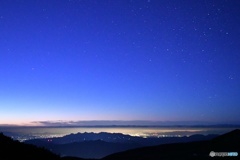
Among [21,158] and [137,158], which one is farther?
[137,158]

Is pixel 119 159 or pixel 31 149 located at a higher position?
pixel 31 149

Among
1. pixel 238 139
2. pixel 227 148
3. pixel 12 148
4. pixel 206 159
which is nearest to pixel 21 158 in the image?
pixel 12 148

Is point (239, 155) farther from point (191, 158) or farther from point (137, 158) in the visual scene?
point (137, 158)

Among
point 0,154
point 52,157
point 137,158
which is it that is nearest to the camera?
point 0,154

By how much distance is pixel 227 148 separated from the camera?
123ft

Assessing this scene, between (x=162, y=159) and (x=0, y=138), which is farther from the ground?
(x=0, y=138)

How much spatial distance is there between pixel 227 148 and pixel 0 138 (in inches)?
1191

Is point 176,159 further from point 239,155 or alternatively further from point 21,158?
point 21,158

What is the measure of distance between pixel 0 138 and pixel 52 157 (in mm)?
4956

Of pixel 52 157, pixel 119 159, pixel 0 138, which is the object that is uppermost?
pixel 0 138

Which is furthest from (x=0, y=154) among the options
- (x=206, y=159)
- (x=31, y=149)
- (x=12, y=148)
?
(x=206, y=159)

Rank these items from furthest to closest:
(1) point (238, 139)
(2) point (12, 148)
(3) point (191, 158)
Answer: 1. (1) point (238, 139)
2. (3) point (191, 158)
3. (2) point (12, 148)

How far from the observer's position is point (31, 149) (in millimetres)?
21969

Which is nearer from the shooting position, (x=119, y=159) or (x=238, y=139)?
(x=119, y=159)
